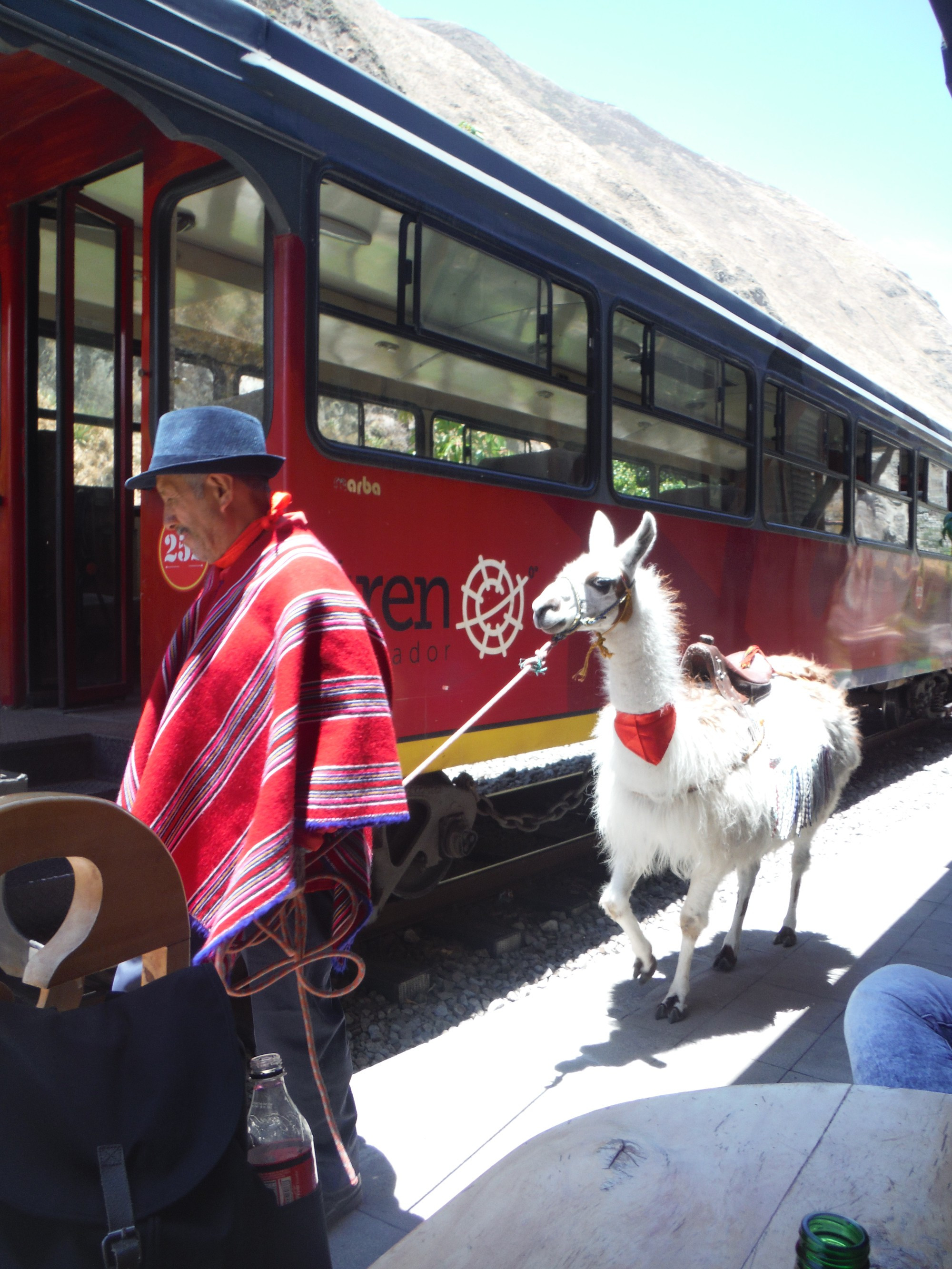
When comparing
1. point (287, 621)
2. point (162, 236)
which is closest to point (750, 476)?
point (162, 236)

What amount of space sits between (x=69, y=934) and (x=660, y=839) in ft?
8.61

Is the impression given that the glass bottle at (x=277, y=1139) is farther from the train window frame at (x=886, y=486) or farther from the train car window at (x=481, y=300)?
the train window frame at (x=886, y=486)

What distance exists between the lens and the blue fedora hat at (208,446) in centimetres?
212

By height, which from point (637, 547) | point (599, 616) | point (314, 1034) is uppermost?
point (637, 547)

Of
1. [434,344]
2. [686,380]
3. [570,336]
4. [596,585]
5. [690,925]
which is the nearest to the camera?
[596,585]

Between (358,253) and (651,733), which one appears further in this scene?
(358,253)

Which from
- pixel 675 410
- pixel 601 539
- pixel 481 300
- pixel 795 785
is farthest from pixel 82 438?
pixel 795 785

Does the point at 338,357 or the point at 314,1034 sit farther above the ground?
the point at 338,357

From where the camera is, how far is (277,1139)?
1.38 m

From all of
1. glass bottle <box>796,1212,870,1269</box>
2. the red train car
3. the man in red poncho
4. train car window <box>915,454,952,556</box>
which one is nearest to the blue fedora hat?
the man in red poncho

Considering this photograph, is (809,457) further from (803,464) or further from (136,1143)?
(136,1143)

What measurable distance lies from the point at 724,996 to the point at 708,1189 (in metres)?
2.89

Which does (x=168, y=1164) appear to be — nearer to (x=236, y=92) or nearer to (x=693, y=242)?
(x=236, y=92)

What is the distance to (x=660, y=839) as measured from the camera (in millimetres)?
3598
